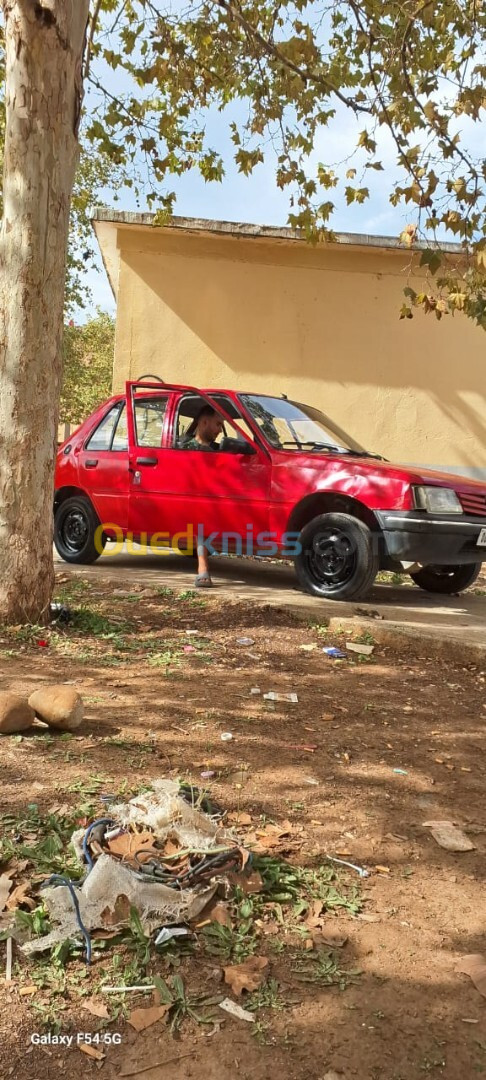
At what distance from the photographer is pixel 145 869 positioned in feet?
7.44

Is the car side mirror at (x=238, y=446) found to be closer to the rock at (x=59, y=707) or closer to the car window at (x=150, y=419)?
the car window at (x=150, y=419)

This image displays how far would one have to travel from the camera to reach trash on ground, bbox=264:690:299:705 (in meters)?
4.24

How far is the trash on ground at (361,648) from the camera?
5271 mm

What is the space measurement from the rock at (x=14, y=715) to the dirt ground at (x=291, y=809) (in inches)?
2.4

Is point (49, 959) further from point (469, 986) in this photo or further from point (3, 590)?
point (3, 590)

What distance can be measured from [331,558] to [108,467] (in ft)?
8.28

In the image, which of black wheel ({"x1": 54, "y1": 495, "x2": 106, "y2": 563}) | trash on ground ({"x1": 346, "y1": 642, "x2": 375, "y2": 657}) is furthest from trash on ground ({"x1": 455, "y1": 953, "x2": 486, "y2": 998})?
black wheel ({"x1": 54, "y1": 495, "x2": 106, "y2": 563})

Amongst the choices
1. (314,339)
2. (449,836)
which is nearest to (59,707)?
(449,836)

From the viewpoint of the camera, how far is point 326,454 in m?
6.69

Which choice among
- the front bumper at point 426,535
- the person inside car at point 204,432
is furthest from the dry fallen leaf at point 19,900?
the person inside car at point 204,432

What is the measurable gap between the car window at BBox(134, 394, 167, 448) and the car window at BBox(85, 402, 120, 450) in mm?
291

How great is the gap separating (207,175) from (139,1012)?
896 centimetres

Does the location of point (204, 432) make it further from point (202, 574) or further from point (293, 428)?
point (202, 574)

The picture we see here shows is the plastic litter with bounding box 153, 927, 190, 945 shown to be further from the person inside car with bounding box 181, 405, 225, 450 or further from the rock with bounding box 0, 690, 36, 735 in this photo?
the person inside car with bounding box 181, 405, 225, 450
